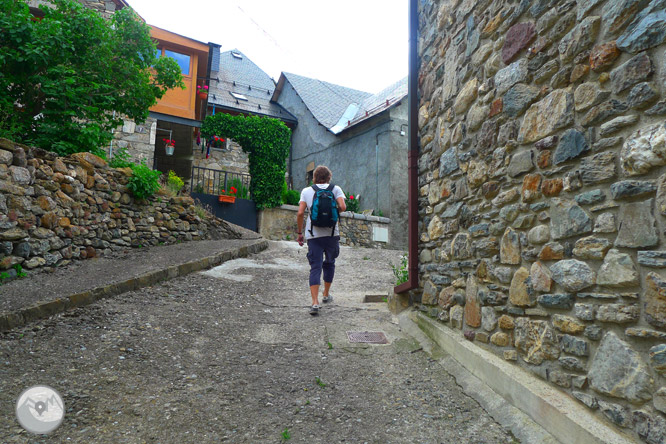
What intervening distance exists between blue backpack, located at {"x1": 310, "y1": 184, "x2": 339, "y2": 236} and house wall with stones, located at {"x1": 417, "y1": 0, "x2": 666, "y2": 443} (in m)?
Result: 1.28

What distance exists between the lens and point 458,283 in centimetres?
313

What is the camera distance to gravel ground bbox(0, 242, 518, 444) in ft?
7.18

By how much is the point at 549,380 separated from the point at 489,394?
1.50 feet

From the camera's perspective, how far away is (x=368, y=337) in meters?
3.62

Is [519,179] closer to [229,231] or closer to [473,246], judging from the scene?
[473,246]

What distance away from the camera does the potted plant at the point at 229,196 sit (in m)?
10.9

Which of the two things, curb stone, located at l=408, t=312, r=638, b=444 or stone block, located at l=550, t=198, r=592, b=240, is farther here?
stone block, located at l=550, t=198, r=592, b=240

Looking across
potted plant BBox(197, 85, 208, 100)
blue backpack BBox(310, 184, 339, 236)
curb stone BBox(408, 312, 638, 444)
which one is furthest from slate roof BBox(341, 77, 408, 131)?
curb stone BBox(408, 312, 638, 444)

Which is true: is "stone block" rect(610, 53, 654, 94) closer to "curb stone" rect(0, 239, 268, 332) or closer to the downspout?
the downspout

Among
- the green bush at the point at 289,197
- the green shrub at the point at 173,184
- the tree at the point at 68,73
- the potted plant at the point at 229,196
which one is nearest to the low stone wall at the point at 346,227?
the green bush at the point at 289,197

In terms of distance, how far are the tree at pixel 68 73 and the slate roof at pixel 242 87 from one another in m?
8.15

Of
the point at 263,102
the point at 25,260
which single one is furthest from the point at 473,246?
the point at 263,102

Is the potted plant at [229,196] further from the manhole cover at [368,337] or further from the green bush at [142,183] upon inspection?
the manhole cover at [368,337]

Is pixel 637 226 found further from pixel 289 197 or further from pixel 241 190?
pixel 289 197
